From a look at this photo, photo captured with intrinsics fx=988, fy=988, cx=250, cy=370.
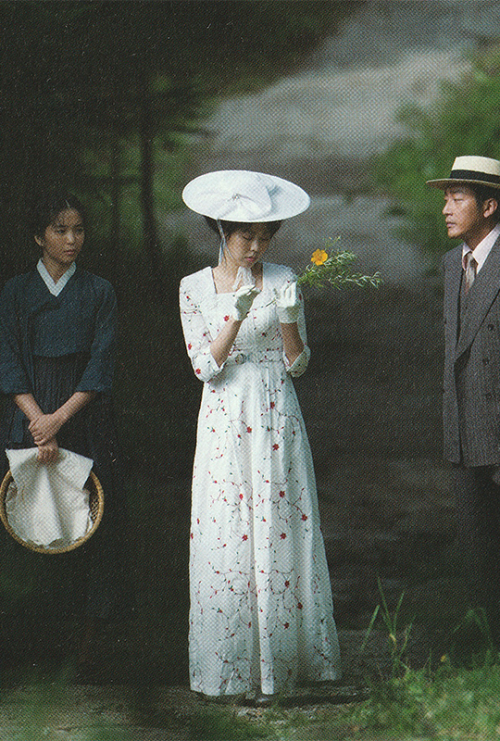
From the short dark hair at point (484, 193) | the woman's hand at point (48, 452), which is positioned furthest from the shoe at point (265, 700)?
the short dark hair at point (484, 193)

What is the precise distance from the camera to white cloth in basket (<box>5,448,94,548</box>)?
4098 millimetres

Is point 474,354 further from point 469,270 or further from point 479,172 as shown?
point 479,172

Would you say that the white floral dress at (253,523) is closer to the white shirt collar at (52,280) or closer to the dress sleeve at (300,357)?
the dress sleeve at (300,357)

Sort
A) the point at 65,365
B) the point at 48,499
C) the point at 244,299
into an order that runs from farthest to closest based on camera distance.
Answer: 1. the point at 65,365
2. the point at 48,499
3. the point at 244,299

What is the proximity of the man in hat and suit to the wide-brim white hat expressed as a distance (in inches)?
24.2

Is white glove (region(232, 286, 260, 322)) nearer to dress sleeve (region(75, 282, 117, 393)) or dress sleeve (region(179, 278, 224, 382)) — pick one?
dress sleeve (region(179, 278, 224, 382))

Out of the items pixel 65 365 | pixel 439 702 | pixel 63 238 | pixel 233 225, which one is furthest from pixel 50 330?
pixel 439 702

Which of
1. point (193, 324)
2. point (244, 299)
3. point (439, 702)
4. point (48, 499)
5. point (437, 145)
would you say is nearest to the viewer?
point (244, 299)

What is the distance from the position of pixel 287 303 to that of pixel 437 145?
1560mm

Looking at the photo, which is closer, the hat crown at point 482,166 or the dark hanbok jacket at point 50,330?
the hat crown at point 482,166

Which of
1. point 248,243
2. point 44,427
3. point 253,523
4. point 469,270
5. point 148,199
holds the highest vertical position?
point 148,199

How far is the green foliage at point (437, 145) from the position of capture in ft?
15.4

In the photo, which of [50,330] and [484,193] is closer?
[484,193]

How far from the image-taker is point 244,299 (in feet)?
11.9
